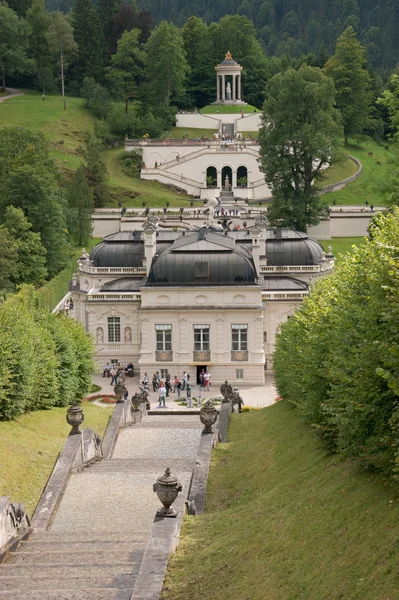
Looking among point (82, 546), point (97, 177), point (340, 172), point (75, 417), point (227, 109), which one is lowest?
point (340, 172)

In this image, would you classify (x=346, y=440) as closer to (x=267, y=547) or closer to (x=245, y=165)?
(x=267, y=547)

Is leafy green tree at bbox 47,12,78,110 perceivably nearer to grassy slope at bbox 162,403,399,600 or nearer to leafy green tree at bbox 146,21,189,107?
leafy green tree at bbox 146,21,189,107

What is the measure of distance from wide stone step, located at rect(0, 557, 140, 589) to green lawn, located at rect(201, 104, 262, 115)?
104 m

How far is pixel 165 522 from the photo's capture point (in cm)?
2009

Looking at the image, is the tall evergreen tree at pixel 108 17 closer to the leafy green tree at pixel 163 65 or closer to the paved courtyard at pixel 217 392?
the leafy green tree at pixel 163 65

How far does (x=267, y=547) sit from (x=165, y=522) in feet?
7.78

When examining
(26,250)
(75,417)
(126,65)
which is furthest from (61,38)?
(75,417)

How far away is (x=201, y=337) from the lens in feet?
189

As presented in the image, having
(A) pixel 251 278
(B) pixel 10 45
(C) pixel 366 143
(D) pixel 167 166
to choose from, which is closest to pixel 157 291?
(A) pixel 251 278

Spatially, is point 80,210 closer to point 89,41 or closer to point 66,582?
point 89,41

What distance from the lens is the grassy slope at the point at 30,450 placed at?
25.9 metres

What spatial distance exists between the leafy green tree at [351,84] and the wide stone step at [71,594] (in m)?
97.1

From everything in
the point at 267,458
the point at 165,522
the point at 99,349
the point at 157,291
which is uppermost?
the point at 165,522

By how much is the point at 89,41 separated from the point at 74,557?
11453cm
